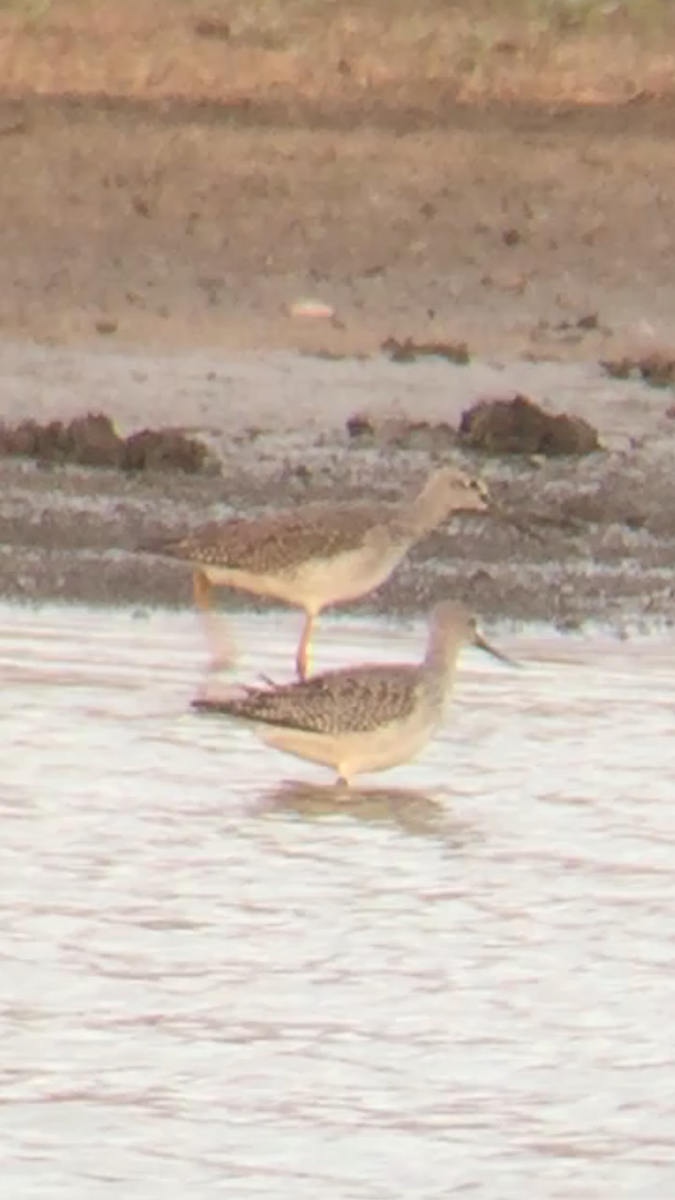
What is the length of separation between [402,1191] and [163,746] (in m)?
3.14

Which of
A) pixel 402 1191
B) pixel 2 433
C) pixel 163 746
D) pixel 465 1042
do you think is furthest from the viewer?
pixel 2 433

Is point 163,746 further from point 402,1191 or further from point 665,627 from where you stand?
point 402,1191

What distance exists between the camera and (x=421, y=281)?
49.6ft

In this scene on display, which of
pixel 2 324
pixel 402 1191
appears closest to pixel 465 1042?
pixel 402 1191

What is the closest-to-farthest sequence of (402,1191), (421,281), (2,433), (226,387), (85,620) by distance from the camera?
(402,1191)
(85,620)
(2,433)
(226,387)
(421,281)

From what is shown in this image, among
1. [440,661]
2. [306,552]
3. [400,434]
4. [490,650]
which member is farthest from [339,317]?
[440,661]

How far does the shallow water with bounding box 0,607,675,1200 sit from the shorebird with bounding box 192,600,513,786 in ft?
0.33

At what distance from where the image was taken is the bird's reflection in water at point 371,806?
25.5 feet

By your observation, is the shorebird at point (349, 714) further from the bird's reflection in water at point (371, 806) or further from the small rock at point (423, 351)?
the small rock at point (423, 351)

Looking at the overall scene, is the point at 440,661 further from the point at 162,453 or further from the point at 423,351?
the point at 423,351

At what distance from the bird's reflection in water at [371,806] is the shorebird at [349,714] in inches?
2.4

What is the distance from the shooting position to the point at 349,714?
8.09 metres

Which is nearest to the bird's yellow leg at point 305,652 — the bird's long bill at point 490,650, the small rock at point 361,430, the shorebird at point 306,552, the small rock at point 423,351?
the shorebird at point 306,552

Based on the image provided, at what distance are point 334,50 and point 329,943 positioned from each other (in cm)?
1207
